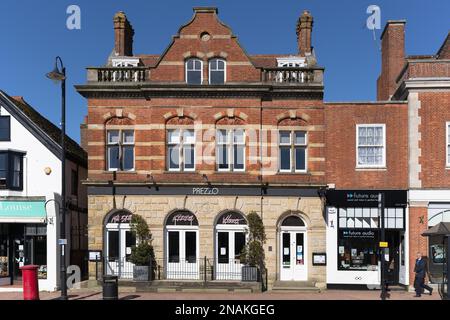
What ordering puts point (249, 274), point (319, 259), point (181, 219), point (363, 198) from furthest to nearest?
point (181, 219), point (363, 198), point (319, 259), point (249, 274)

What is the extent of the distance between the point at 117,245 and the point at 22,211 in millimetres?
4476

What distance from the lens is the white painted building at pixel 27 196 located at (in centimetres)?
2286

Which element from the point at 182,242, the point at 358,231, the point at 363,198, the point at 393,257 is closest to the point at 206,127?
the point at 182,242

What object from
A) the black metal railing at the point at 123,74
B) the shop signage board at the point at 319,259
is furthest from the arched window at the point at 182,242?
the black metal railing at the point at 123,74

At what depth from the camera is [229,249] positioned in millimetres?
23125

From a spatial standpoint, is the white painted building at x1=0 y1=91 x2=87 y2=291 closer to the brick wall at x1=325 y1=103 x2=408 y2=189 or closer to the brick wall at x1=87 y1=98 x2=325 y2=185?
the brick wall at x1=87 y1=98 x2=325 y2=185

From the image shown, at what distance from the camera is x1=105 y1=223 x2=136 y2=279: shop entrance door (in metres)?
23.3

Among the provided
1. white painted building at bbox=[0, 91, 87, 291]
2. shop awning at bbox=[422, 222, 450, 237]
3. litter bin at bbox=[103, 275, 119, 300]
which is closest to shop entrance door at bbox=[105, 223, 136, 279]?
white painted building at bbox=[0, 91, 87, 291]

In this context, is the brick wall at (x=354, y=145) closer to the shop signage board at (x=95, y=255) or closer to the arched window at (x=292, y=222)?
the arched window at (x=292, y=222)

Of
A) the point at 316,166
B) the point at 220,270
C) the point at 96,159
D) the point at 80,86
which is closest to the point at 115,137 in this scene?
the point at 96,159

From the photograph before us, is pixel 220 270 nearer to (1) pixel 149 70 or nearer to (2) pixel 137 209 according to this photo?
(2) pixel 137 209

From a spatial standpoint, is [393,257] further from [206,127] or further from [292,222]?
[206,127]
